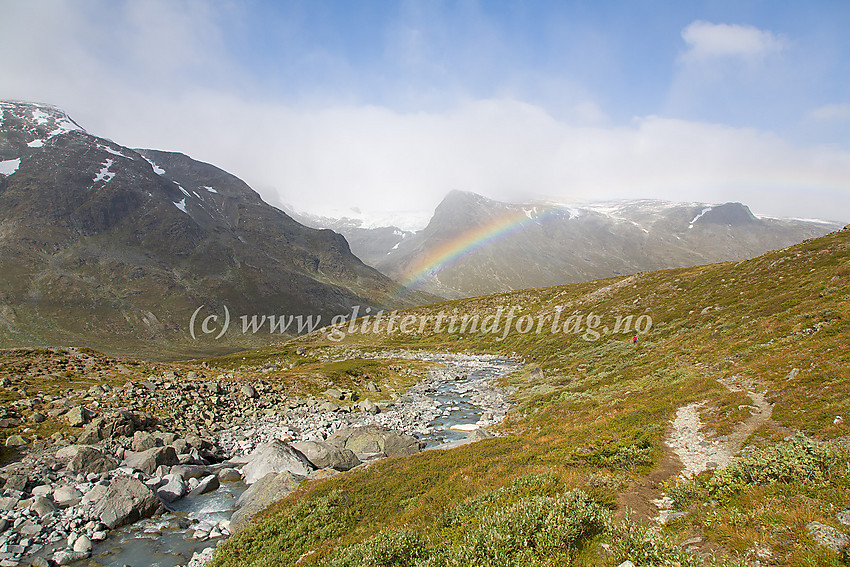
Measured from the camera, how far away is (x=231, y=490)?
20.9 metres

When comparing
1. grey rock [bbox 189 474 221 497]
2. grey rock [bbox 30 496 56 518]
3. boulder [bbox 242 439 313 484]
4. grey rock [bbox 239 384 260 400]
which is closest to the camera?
grey rock [bbox 30 496 56 518]

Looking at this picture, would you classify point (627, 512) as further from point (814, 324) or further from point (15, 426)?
point (15, 426)

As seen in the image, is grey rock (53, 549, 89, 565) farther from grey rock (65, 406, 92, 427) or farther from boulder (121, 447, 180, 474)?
grey rock (65, 406, 92, 427)

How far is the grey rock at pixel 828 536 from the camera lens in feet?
22.8

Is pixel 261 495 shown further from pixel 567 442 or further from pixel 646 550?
pixel 646 550

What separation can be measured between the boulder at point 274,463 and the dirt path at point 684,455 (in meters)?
17.2

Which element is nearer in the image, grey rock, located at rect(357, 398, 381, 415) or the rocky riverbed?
the rocky riverbed

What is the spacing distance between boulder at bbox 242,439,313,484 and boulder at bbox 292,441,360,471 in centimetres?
67

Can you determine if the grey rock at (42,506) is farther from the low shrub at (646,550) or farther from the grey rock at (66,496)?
the low shrub at (646,550)

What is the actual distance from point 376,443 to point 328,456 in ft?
12.6

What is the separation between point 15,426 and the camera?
22.4m

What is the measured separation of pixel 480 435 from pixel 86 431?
2541 cm

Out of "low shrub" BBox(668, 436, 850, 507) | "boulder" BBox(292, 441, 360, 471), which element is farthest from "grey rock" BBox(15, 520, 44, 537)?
"low shrub" BBox(668, 436, 850, 507)

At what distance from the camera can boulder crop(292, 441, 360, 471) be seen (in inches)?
941
